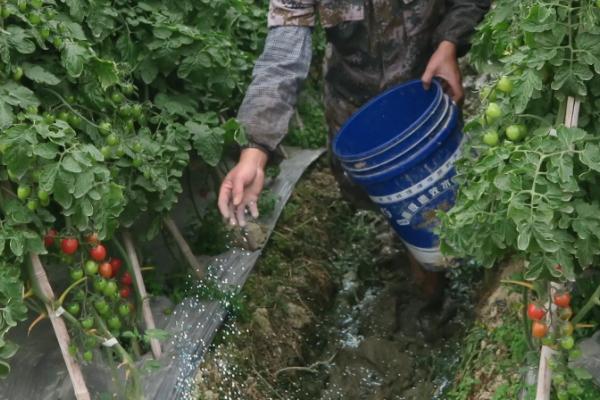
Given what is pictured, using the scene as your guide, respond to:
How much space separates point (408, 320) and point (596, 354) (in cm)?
139

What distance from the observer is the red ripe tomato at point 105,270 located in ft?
8.26

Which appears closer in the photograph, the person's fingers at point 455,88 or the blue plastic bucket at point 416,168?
the blue plastic bucket at point 416,168

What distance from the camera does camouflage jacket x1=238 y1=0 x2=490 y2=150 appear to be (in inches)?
111

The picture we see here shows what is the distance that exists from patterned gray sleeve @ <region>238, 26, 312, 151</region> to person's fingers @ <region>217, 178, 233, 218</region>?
0.23 metres

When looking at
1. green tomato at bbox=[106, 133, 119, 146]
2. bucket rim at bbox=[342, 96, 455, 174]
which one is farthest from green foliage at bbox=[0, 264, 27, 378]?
bucket rim at bbox=[342, 96, 455, 174]

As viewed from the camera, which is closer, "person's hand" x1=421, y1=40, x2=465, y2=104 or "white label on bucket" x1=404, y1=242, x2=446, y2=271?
"person's hand" x1=421, y1=40, x2=465, y2=104

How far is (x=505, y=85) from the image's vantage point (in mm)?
2037

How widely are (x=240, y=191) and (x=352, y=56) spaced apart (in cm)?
102

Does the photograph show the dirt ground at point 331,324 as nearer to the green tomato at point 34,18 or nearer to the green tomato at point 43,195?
the green tomato at point 43,195

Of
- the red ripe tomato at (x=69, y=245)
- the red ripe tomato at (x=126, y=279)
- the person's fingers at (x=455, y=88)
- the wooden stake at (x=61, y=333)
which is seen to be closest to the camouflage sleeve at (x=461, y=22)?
the person's fingers at (x=455, y=88)

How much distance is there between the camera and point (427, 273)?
11.4 feet

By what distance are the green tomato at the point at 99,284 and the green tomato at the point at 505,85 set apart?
1197 millimetres

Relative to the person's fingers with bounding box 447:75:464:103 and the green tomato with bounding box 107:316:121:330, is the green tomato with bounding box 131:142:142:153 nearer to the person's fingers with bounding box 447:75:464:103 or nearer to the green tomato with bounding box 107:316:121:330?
the green tomato with bounding box 107:316:121:330

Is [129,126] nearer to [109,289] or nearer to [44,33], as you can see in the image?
[44,33]
